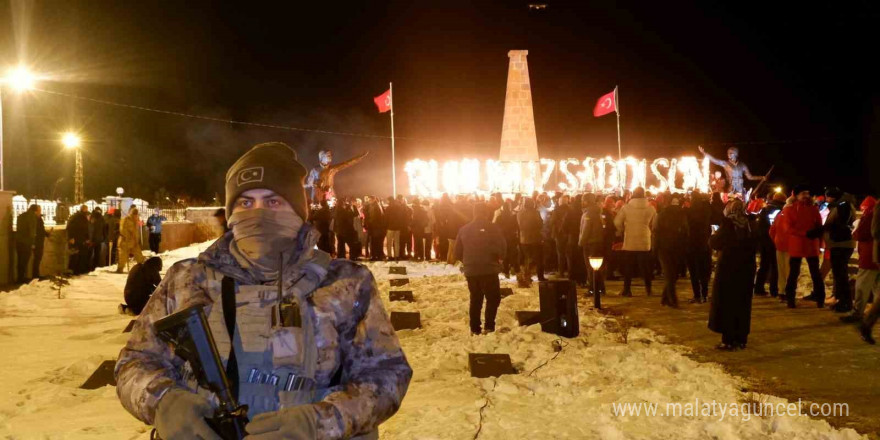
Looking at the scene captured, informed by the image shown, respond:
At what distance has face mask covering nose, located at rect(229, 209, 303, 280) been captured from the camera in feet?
6.85

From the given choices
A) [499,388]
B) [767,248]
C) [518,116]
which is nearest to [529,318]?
[499,388]

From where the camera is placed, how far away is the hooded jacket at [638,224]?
11492 mm

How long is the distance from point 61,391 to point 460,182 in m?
22.0

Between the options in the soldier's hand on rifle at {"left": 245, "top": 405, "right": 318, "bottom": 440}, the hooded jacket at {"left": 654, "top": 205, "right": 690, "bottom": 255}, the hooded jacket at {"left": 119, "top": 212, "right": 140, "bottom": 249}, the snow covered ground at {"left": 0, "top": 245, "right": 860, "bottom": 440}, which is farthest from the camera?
the hooded jacket at {"left": 119, "top": 212, "right": 140, "bottom": 249}

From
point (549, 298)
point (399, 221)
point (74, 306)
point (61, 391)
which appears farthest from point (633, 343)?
point (399, 221)

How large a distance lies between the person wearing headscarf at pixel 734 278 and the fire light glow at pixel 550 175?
59.3 feet

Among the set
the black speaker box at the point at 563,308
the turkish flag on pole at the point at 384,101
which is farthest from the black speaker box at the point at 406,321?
the turkish flag on pole at the point at 384,101

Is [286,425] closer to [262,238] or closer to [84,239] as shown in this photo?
[262,238]

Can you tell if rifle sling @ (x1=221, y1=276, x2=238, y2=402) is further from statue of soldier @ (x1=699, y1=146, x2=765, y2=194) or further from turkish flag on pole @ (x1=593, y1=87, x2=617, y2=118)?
turkish flag on pole @ (x1=593, y1=87, x2=617, y2=118)

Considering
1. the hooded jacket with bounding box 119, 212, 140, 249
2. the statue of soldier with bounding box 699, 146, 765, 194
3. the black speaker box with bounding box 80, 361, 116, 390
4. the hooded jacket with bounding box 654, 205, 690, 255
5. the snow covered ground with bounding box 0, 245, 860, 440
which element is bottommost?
the snow covered ground with bounding box 0, 245, 860, 440

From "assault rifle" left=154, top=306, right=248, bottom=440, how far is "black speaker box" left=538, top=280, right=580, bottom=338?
22.5 feet

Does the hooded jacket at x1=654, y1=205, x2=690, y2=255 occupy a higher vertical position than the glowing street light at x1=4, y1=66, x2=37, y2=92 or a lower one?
lower

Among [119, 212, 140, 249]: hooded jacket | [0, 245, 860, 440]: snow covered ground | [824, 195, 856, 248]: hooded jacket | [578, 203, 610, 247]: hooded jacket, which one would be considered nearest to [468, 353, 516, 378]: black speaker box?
[0, 245, 860, 440]: snow covered ground

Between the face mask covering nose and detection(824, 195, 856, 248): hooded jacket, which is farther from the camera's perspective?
detection(824, 195, 856, 248): hooded jacket
